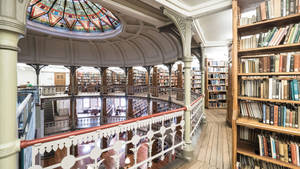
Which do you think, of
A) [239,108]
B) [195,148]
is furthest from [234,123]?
[195,148]

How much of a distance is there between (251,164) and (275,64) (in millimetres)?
1373

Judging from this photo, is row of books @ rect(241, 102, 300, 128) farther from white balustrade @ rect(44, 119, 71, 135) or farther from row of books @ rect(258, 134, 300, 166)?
white balustrade @ rect(44, 119, 71, 135)

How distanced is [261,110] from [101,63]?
9.18m

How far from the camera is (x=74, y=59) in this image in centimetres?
856

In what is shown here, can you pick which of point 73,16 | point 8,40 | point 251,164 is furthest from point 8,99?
point 73,16

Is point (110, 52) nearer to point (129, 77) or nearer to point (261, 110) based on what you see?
point (129, 77)

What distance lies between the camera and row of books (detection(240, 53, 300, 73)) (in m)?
1.43

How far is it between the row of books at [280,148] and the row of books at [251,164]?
225mm

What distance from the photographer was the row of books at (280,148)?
55.4 inches

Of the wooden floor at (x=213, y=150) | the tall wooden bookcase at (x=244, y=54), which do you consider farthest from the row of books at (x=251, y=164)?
the wooden floor at (x=213, y=150)

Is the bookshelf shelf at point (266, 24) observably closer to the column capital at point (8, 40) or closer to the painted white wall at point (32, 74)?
the column capital at point (8, 40)


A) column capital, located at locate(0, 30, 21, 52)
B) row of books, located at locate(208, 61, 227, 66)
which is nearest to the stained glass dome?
row of books, located at locate(208, 61, 227, 66)

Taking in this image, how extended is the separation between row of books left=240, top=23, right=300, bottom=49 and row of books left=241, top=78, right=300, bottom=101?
1.50 ft

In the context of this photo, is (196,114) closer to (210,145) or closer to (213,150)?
(210,145)
